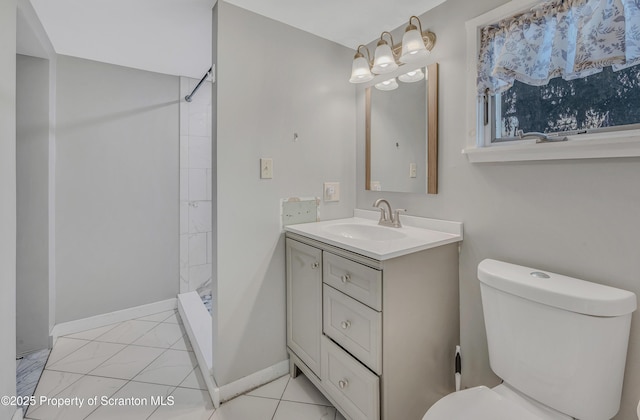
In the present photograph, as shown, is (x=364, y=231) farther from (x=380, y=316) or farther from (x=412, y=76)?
(x=412, y=76)

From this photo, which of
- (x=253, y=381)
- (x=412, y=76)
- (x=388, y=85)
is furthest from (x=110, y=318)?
(x=412, y=76)

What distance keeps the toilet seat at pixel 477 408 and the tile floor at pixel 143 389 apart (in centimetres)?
66

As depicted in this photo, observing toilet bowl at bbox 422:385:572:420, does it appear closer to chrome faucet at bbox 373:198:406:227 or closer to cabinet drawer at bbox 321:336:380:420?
cabinet drawer at bbox 321:336:380:420

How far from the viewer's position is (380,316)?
115 cm

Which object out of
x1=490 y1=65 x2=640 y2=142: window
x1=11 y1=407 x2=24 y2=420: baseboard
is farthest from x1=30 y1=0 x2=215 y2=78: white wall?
x1=11 y1=407 x2=24 y2=420: baseboard

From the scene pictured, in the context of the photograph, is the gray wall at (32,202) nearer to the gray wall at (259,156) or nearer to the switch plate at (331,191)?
the gray wall at (259,156)

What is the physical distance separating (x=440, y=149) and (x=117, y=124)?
2.36m

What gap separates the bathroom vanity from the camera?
117cm

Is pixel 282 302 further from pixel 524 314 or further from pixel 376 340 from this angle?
pixel 524 314

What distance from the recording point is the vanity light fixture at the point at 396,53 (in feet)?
4.90

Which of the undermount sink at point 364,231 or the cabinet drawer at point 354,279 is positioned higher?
the undermount sink at point 364,231

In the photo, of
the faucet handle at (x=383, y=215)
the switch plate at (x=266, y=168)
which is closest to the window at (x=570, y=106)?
the faucet handle at (x=383, y=215)

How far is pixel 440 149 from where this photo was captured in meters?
1.56

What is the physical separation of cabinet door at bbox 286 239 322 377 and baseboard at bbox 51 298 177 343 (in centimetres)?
142
